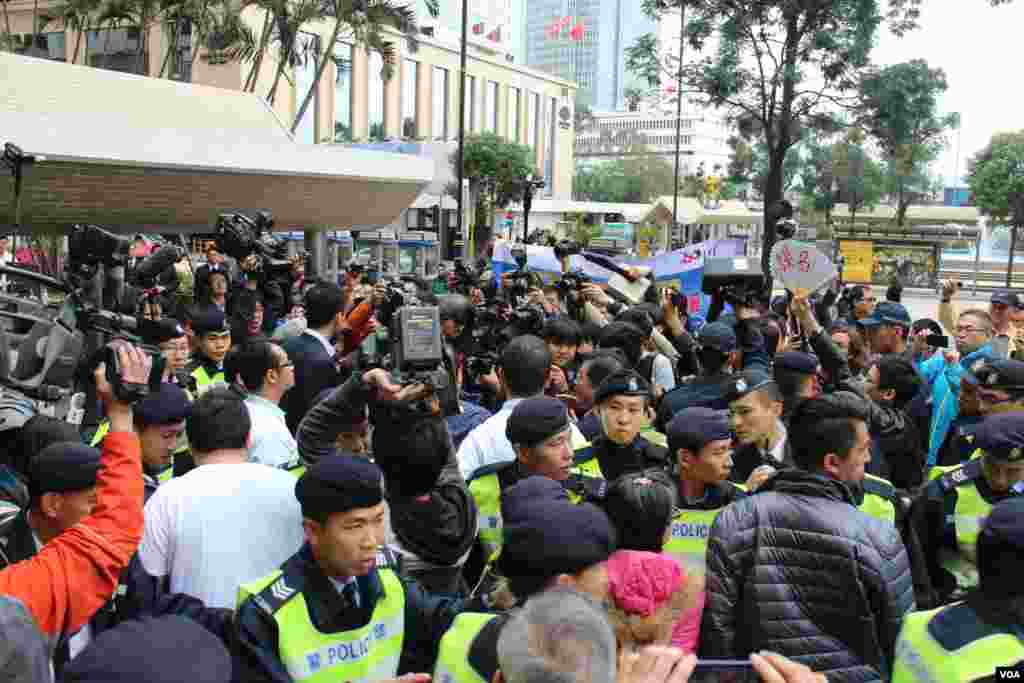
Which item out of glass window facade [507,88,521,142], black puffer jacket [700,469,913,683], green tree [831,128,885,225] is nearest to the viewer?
black puffer jacket [700,469,913,683]

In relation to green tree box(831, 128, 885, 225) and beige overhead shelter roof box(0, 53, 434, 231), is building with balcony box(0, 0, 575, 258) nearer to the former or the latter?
beige overhead shelter roof box(0, 53, 434, 231)

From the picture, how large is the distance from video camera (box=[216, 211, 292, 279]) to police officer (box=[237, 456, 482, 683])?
481 cm

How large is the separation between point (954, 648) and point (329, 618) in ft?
5.37

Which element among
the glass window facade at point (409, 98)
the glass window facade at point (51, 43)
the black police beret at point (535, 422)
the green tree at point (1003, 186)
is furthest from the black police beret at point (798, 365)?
the glass window facade at point (409, 98)

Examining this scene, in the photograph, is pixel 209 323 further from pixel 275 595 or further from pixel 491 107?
pixel 491 107

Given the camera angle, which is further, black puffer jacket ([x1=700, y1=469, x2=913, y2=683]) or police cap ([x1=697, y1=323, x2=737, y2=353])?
police cap ([x1=697, y1=323, x2=737, y2=353])

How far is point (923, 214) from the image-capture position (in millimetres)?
76562

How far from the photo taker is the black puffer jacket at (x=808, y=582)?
3.29 meters

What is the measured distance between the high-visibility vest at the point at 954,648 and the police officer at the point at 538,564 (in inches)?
32.2

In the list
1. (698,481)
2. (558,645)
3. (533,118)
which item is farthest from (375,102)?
(558,645)

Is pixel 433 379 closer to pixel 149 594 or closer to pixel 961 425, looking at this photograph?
pixel 149 594

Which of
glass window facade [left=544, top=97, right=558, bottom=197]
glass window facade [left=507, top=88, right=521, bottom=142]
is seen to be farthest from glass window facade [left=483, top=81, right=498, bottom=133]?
glass window facade [left=544, top=97, right=558, bottom=197]

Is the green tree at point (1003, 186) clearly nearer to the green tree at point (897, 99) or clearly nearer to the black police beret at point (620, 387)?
the green tree at point (897, 99)

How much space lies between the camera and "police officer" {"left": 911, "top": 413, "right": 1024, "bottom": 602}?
406cm
